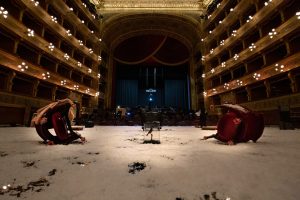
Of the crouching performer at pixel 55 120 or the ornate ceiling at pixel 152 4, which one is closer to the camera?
the crouching performer at pixel 55 120

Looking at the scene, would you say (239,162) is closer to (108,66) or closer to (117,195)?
(117,195)

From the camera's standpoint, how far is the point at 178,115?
→ 18.0 m

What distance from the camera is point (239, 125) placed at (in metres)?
3.71

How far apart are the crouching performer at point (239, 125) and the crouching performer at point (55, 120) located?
3328mm

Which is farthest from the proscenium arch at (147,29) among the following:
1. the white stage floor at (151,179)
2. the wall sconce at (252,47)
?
the white stage floor at (151,179)

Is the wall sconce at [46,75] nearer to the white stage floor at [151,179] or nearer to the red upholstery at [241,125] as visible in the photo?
the white stage floor at [151,179]

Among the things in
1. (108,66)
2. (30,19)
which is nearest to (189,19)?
(108,66)

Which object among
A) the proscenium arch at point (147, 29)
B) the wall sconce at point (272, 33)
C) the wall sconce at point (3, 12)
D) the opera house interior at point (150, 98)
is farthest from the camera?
the proscenium arch at point (147, 29)

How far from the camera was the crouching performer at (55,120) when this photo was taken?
3572mm

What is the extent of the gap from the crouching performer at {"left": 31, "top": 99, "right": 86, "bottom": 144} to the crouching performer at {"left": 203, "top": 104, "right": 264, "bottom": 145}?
131 inches

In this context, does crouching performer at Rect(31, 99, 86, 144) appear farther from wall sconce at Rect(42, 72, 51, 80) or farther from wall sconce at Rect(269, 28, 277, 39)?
wall sconce at Rect(269, 28, 277, 39)

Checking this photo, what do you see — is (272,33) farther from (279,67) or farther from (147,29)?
(147,29)

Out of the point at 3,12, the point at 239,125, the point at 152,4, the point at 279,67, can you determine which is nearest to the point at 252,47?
the point at 279,67

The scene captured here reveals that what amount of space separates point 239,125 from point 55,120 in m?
3.68
